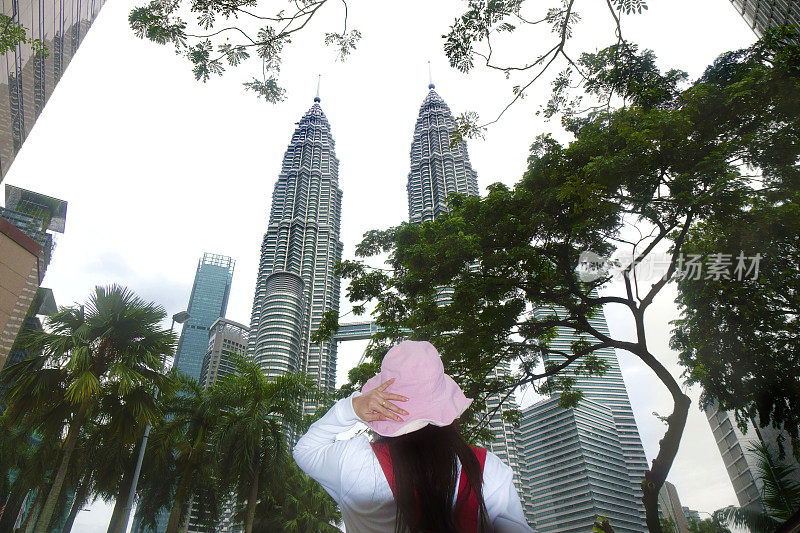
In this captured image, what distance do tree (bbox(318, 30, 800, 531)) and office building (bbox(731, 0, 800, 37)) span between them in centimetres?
1880

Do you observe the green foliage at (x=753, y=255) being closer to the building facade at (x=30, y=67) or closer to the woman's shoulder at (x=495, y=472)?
the woman's shoulder at (x=495, y=472)

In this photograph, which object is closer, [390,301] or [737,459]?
[390,301]

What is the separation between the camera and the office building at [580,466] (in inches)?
3105

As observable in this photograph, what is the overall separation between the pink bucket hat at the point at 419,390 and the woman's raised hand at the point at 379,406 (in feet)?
0.07

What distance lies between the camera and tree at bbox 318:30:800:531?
8234 millimetres

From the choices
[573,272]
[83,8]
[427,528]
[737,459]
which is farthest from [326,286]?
[427,528]

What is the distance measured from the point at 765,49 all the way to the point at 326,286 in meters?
91.9

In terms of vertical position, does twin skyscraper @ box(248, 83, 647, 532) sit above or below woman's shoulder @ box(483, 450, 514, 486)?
above

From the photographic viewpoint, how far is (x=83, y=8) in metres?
26.4

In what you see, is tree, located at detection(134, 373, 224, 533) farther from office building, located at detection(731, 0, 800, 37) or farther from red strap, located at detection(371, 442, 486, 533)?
office building, located at detection(731, 0, 800, 37)

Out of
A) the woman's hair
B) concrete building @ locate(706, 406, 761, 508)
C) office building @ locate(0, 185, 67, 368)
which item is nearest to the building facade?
office building @ locate(0, 185, 67, 368)

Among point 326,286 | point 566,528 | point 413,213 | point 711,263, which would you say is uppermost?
point 326,286

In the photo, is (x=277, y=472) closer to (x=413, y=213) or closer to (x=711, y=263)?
(x=711, y=263)

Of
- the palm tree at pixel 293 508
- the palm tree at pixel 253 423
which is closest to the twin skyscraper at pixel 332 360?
the palm tree at pixel 293 508
